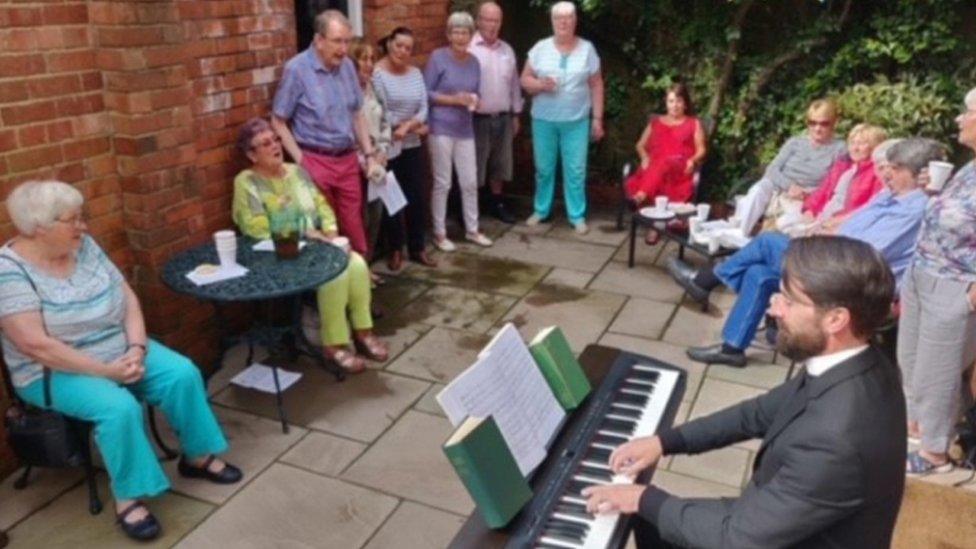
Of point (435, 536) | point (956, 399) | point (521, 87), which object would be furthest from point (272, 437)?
point (521, 87)

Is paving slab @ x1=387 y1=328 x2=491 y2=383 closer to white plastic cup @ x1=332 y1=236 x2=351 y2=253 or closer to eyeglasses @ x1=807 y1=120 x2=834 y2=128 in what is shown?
white plastic cup @ x1=332 y1=236 x2=351 y2=253

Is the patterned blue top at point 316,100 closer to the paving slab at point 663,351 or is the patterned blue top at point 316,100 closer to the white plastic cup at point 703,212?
the paving slab at point 663,351

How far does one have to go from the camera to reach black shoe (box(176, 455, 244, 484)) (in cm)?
292

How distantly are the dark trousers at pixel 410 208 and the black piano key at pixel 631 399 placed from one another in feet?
9.75

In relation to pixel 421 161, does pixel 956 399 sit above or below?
below

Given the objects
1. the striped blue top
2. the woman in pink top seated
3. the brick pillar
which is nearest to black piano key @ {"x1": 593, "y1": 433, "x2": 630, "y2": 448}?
the brick pillar

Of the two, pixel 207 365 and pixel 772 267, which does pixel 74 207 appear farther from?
pixel 772 267

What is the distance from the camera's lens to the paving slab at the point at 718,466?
9.78 ft

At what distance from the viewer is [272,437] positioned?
323 centimetres

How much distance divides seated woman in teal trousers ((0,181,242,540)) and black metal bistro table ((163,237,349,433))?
0.35m

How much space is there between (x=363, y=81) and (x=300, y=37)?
1.88 ft

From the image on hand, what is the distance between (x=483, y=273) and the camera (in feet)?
16.6

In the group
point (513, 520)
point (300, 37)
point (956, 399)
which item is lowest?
point (956, 399)

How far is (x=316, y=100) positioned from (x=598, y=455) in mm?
2618
